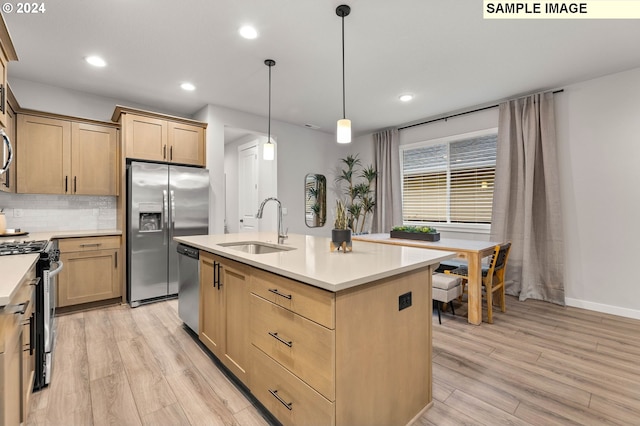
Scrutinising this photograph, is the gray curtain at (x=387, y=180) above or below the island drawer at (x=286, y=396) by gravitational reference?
above

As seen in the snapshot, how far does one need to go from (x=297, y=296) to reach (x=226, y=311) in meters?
0.89

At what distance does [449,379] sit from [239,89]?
3685 millimetres

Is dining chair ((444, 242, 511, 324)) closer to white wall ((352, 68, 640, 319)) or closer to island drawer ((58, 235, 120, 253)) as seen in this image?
white wall ((352, 68, 640, 319))

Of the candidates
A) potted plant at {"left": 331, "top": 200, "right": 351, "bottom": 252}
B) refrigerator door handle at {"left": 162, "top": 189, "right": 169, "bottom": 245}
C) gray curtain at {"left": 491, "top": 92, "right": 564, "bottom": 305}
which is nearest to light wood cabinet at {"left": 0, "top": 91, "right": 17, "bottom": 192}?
refrigerator door handle at {"left": 162, "top": 189, "right": 169, "bottom": 245}

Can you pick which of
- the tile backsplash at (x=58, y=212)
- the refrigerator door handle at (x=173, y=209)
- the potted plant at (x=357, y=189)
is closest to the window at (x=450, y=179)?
the potted plant at (x=357, y=189)

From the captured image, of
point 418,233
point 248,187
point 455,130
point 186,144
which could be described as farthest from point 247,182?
point 455,130

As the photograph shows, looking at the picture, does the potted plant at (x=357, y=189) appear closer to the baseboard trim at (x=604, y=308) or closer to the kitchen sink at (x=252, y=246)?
the kitchen sink at (x=252, y=246)

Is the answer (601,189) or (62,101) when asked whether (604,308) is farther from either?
(62,101)

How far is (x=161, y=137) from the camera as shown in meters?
3.84

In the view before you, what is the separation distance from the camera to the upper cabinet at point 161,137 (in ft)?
11.9

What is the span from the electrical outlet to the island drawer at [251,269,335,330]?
459 millimetres

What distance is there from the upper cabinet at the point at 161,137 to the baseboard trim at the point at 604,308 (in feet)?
16.5

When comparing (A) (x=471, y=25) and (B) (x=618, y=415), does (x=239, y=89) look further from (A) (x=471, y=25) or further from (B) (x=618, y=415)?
(B) (x=618, y=415)

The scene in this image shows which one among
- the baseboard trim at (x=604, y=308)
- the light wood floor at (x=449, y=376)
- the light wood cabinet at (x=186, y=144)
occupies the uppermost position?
the light wood cabinet at (x=186, y=144)
